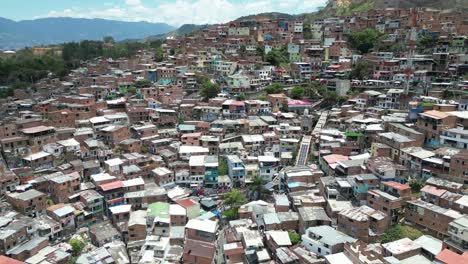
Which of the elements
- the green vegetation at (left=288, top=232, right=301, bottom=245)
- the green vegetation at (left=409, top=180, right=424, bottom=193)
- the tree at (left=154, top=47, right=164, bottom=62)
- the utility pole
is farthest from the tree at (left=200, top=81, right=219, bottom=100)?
the green vegetation at (left=409, top=180, right=424, bottom=193)

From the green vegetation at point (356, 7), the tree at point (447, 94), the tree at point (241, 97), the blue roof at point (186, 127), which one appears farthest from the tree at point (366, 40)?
the blue roof at point (186, 127)

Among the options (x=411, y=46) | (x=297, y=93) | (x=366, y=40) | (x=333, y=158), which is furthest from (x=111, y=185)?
(x=366, y=40)

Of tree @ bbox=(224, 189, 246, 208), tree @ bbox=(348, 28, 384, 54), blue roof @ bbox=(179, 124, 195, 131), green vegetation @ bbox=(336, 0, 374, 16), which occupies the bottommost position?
tree @ bbox=(224, 189, 246, 208)

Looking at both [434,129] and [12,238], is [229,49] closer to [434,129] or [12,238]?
[434,129]

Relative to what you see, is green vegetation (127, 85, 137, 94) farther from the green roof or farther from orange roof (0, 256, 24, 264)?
orange roof (0, 256, 24, 264)

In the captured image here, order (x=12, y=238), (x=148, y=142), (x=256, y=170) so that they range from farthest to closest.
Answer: (x=148, y=142) < (x=256, y=170) < (x=12, y=238)

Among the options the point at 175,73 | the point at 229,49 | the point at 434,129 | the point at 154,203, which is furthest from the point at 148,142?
the point at 229,49

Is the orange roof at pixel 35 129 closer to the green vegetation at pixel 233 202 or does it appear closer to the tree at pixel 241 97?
the green vegetation at pixel 233 202
